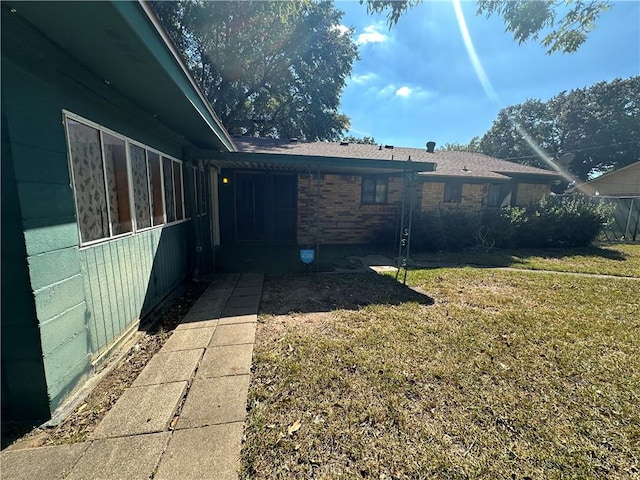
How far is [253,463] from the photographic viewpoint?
1.69m

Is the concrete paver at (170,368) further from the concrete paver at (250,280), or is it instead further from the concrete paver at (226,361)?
the concrete paver at (250,280)

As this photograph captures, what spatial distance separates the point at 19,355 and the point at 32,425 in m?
0.54

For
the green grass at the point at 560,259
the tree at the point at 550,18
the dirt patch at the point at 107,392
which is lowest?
the dirt patch at the point at 107,392

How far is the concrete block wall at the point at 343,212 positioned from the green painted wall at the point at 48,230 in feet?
21.7

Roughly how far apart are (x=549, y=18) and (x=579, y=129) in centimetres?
4099

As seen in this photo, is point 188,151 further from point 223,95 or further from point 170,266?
point 223,95

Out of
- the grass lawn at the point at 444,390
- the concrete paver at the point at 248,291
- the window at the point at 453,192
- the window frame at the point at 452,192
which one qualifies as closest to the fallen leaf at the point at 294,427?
the grass lawn at the point at 444,390

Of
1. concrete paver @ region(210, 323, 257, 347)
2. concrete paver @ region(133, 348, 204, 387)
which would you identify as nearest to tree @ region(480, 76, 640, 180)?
concrete paver @ region(210, 323, 257, 347)

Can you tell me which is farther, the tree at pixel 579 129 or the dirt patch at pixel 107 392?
the tree at pixel 579 129

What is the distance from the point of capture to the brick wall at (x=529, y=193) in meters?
11.3

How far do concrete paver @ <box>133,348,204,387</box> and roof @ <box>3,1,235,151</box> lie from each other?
274cm

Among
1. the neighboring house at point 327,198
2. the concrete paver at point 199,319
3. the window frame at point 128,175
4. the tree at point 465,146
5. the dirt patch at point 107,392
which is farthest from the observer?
the tree at point 465,146

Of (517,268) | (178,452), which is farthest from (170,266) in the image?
(517,268)

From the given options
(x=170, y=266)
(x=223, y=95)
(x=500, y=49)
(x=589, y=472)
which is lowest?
(x=589, y=472)
